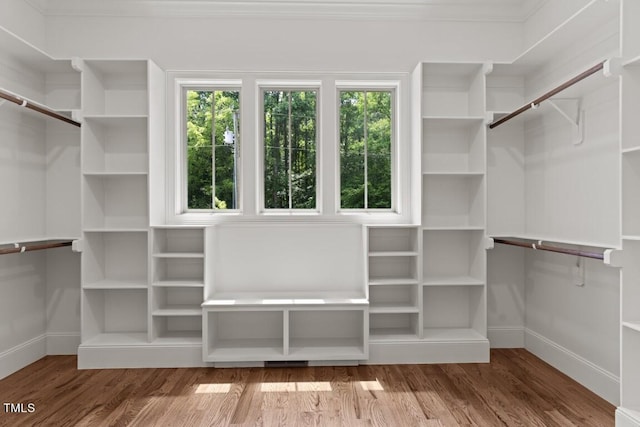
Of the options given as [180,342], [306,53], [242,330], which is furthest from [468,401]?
[306,53]

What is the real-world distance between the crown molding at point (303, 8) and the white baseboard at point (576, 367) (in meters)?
2.67

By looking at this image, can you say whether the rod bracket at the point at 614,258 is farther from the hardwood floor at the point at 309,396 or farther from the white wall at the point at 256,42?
the white wall at the point at 256,42

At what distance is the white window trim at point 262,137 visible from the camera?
3.71 metres

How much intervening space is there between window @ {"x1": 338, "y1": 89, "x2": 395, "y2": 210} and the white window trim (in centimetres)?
21

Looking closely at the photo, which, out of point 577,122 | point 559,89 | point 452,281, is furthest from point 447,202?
point 559,89

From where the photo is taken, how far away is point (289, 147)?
12.6 ft

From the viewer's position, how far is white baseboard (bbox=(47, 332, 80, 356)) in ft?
11.8

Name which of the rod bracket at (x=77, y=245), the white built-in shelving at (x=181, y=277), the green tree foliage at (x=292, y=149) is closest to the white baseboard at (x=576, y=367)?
the green tree foliage at (x=292, y=149)

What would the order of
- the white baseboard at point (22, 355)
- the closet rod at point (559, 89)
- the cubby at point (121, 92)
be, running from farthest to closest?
the cubby at point (121, 92) → the white baseboard at point (22, 355) → the closet rod at point (559, 89)

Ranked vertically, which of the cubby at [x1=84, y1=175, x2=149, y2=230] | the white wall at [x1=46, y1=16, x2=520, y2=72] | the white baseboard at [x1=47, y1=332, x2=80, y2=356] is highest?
the white wall at [x1=46, y1=16, x2=520, y2=72]

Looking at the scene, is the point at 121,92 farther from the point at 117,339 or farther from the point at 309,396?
the point at 309,396

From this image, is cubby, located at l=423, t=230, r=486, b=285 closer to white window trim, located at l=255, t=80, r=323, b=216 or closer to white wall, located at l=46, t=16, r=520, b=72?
white window trim, located at l=255, t=80, r=323, b=216

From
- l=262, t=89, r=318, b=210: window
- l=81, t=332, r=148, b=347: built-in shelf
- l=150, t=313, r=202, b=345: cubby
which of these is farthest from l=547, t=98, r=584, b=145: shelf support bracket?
l=81, t=332, r=148, b=347: built-in shelf

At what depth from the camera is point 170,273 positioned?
3.61 meters
